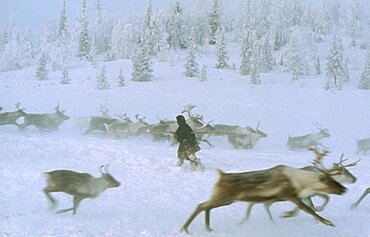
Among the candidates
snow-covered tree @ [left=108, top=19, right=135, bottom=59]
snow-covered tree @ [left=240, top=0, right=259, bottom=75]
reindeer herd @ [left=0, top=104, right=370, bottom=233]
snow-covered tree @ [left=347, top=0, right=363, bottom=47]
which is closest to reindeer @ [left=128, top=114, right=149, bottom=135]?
reindeer herd @ [left=0, top=104, right=370, bottom=233]

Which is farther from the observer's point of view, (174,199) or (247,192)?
(174,199)

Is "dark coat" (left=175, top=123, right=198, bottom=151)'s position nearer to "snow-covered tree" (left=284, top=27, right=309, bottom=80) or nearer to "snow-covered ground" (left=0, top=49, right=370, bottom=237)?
"snow-covered ground" (left=0, top=49, right=370, bottom=237)

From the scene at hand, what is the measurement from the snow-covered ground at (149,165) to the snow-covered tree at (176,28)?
1122 inches

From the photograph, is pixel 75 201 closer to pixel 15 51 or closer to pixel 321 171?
pixel 321 171

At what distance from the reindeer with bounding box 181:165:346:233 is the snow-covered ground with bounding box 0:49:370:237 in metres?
0.82

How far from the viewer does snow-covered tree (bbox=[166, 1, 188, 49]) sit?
57.1 m

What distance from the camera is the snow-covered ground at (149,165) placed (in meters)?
5.67

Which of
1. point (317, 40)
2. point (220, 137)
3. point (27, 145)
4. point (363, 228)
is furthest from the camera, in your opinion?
point (317, 40)

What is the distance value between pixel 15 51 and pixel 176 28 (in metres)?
25.1

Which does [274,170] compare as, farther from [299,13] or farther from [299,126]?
[299,13]

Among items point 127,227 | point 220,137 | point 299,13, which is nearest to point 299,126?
point 220,137

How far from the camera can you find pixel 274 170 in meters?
4.90

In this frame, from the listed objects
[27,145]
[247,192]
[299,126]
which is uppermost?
[247,192]

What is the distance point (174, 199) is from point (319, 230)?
8.92 ft
